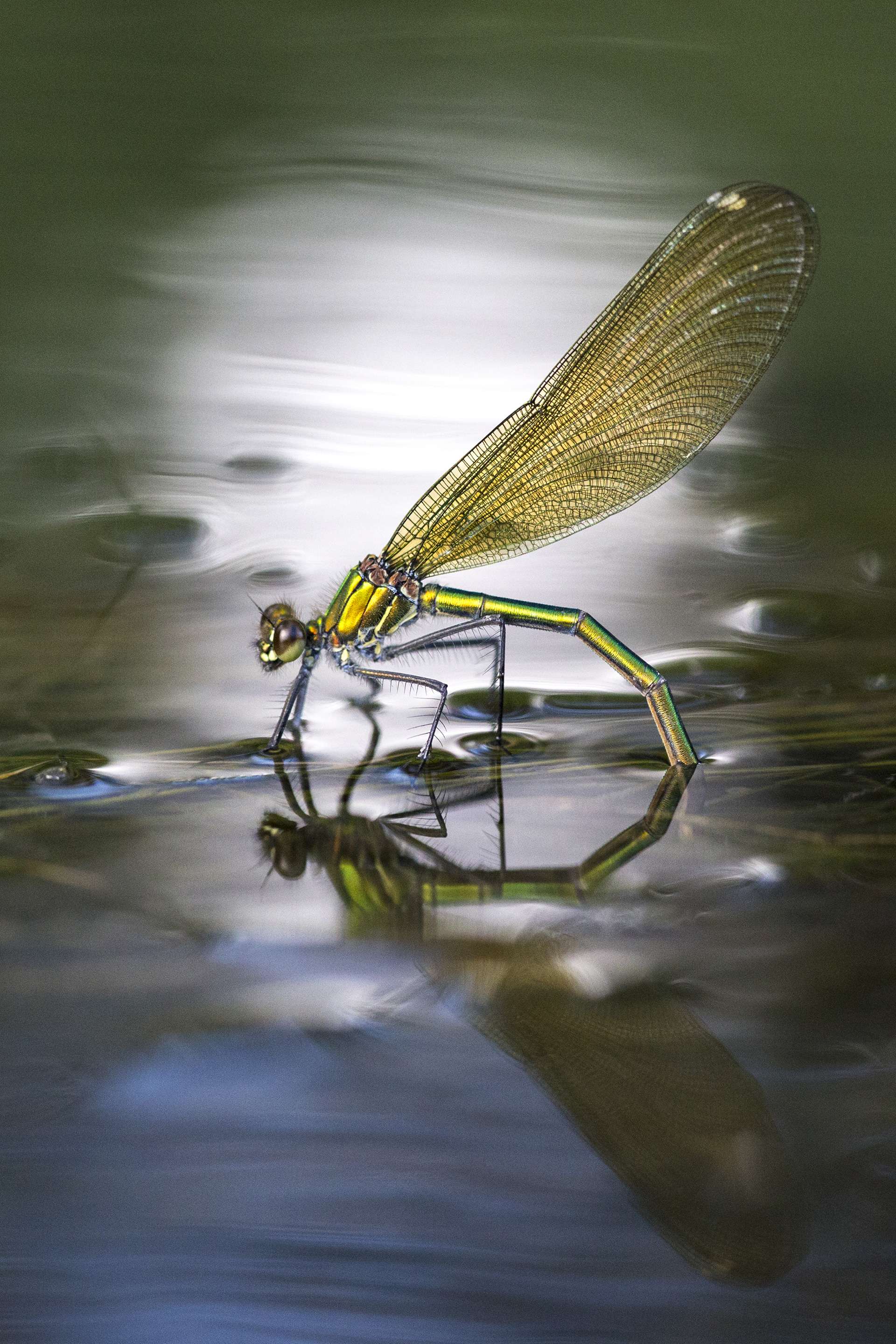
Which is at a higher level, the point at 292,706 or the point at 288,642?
the point at 288,642

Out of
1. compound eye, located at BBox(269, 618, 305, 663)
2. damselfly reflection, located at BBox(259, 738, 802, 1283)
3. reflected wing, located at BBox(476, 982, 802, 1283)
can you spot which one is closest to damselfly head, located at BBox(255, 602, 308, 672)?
compound eye, located at BBox(269, 618, 305, 663)

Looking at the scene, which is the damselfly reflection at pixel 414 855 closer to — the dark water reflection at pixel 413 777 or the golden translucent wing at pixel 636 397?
the dark water reflection at pixel 413 777

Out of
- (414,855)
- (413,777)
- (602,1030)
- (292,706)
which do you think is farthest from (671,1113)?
(292,706)

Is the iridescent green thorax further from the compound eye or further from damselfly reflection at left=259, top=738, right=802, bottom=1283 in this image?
damselfly reflection at left=259, top=738, right=802, bottom=1283

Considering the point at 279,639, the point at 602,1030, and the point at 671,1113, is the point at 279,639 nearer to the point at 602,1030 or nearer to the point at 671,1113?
the point at 602,1030

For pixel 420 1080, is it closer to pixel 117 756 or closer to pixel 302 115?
pixel 117 756

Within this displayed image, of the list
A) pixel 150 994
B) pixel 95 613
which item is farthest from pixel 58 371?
pixel 150 994
